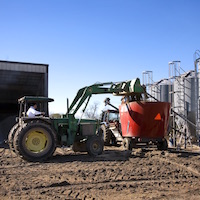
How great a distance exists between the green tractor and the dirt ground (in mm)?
534

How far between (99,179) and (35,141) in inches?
165

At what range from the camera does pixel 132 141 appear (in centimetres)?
1377

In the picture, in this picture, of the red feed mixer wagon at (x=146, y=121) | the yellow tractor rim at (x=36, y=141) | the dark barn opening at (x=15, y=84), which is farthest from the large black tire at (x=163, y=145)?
the dark barn opening at (x=15, y=84)

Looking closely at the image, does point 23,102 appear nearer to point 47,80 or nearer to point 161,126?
point 161,126

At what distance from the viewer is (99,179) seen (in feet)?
25.9

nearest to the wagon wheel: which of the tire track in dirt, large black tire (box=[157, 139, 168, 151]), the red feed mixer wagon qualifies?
large black tire (box=[157, 139, 168, 151])

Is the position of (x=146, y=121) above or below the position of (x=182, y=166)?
above

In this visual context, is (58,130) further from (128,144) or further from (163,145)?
(163,145)

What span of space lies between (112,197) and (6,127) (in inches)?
965

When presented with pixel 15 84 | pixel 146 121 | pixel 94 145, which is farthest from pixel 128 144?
pixel 15 84

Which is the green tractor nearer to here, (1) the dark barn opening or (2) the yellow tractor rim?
(2) the yellow tractor rim

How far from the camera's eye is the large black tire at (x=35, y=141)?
11070 mm

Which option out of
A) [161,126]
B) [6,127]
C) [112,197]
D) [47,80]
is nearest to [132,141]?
[161,126]

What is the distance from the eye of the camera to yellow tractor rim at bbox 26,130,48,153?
1133cm
